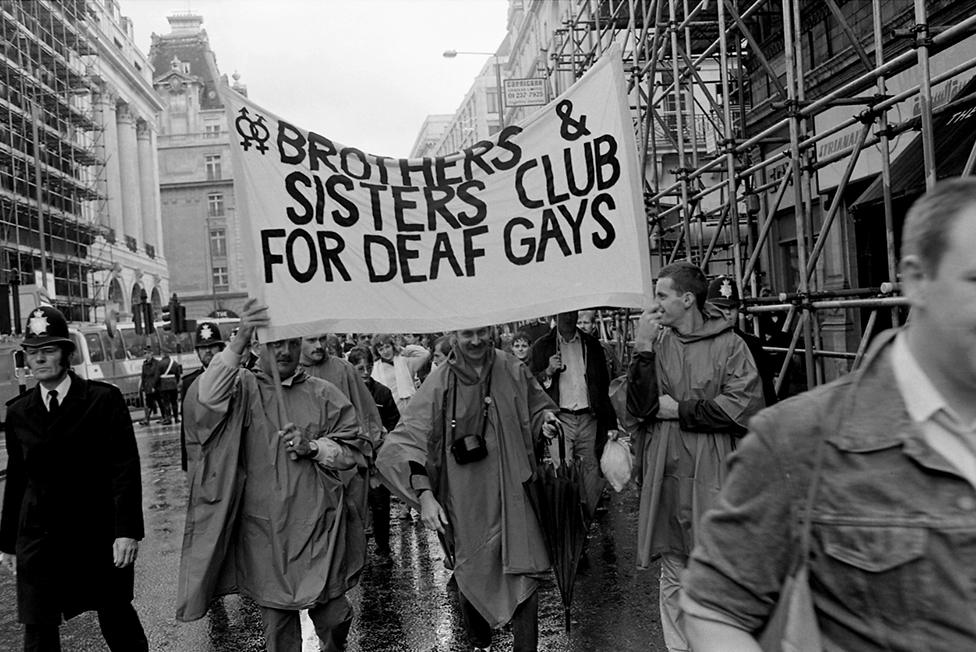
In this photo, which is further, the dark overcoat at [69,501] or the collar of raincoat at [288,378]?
the collar of raincoat at [288,378]

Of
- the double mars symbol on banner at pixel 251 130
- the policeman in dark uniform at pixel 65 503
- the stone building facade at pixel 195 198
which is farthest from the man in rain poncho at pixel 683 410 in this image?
the stone building facade at pixel 195 198

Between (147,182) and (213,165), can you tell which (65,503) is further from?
(213,165)

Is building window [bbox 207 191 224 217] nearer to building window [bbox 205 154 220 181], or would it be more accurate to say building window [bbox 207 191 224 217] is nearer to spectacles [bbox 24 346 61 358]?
building window [bbox 205 154 220 181]


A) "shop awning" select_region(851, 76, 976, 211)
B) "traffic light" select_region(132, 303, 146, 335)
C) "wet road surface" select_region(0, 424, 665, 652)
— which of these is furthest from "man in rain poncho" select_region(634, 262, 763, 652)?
"traffic light" select_region(132, 303, 146, 335)

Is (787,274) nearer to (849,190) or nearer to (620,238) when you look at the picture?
(849,190)

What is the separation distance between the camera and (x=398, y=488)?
4648mm

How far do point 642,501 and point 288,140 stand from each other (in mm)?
2523

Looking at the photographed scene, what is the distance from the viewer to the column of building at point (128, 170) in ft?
182

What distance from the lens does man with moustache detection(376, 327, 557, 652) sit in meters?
4.59

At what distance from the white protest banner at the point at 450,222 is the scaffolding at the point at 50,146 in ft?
98.3

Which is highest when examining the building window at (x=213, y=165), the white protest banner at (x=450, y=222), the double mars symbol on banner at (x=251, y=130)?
the building window at (x=213, y=165)

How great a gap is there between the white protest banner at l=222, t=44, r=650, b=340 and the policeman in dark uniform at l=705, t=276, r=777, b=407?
737 mm

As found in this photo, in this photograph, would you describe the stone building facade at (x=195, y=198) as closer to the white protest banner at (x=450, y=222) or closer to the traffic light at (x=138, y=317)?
the traffic light at (x=138, y=317)

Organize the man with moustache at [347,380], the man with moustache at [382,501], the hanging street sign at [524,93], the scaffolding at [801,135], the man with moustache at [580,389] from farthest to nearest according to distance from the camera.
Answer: the hanging street sign at [524,93] < the man with moustache at [382,501] < the man with moustache at [580,389] < the man with moustache at [347,380] < the scaffolding at [801,135]
